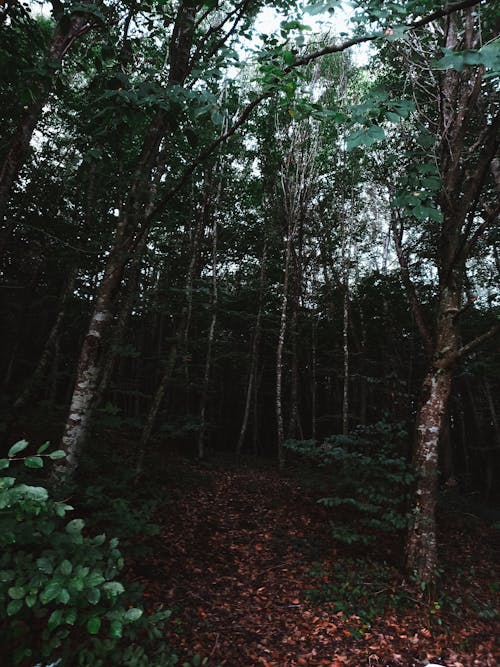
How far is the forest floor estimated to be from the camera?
154 inches

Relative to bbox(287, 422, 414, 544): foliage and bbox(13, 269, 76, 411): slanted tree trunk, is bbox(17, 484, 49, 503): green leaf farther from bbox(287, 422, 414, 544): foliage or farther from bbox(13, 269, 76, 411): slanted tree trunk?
bbox(13, 269, 76, 411): slanted tree trunk

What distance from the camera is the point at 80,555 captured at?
201 cm

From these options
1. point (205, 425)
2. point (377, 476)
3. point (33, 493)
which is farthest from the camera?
point (205, 425)

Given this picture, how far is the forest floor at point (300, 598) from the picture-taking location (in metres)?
3.90

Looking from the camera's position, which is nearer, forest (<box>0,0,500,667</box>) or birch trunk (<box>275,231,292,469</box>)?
forest (<box>0,0,500,667</box>)

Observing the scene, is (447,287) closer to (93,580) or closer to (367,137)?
(367,137)

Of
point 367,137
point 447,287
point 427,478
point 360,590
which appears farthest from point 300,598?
point 367,137

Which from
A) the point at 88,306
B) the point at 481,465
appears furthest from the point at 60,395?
the point at 481,465

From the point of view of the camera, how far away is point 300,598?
4.89 metres

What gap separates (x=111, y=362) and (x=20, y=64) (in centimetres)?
539

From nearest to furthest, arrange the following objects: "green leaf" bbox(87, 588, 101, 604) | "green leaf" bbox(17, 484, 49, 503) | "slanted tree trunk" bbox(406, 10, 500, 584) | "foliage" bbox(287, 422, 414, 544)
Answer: "green leaf" bbox(17, 484, 49, 503) < "green leaf" bbox(87, 588, 101, 604) < "slanted tree trunk" bbox(406, 10, 500, 584) < "foliage" bbox(287, 422, 414, 544)

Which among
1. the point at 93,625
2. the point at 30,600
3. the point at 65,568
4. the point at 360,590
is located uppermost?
the point at 65,568

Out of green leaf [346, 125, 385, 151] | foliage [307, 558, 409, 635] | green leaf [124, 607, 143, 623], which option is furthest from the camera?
foliage [307, 558, 409, 635]

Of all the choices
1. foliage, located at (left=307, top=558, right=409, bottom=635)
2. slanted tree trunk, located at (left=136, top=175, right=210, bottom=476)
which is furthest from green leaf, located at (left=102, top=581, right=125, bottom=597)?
slanted tree trunk, located at (left=136, top=175, right=210, bottom=476)
